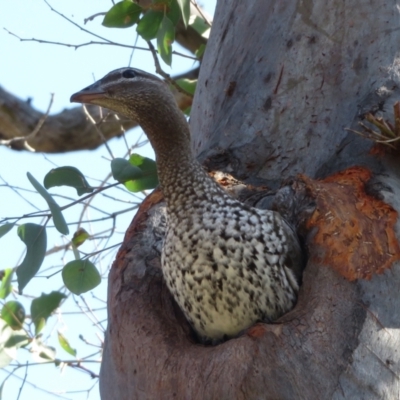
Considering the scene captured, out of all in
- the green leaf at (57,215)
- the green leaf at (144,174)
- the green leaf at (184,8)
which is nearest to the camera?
the green leaf at (57,215)

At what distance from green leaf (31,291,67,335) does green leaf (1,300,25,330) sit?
0.16m

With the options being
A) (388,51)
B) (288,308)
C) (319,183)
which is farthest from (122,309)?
(388,51)

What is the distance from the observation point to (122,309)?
333 centimetres

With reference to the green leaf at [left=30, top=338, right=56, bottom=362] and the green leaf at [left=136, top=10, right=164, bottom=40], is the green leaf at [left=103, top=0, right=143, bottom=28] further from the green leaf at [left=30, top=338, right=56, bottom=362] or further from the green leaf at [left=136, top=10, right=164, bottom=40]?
the green leaf at [left=30, top=338, right=56, bottom=362]

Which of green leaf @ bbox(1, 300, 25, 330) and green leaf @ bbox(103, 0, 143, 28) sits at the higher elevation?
green leaf @ bbox(103, 0, 143, 28)

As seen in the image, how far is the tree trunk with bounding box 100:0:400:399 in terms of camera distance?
9.43ft

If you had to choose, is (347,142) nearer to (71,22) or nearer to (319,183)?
(319,183)

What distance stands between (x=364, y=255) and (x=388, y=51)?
1.10 m

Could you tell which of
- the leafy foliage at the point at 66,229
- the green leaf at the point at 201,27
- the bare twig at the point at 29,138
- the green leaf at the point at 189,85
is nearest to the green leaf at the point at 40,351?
the leafy foliage at the point at 66,229

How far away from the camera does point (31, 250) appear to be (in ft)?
12.0

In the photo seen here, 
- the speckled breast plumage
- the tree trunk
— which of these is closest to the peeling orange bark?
the tree trunk

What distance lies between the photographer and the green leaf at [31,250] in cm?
354

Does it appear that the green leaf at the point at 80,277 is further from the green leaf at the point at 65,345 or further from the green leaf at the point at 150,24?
the green leaf at the point at 150,24

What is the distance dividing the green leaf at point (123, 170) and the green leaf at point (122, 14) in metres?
0.90
